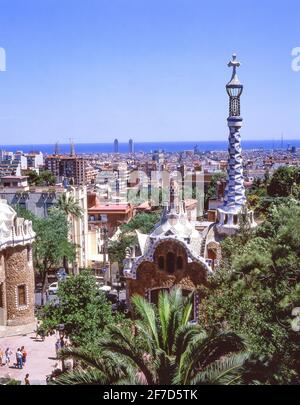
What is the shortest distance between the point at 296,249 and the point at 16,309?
49.4ft

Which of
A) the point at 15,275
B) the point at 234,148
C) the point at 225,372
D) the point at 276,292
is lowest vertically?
the point at 15,275

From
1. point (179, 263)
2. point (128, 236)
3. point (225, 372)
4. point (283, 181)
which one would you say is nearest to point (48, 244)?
point (128, 236)

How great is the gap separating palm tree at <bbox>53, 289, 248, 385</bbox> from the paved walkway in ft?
18.7

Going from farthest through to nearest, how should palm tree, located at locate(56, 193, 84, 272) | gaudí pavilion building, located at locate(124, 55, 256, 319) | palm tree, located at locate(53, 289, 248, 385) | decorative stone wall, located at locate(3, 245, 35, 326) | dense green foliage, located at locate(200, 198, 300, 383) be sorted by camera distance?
palm tree, located at locate(56, 193, 84, 272), decorative stone wall, located at locate(3, 245, 35, 326), gaudí pavilion building, located at locate(124, 55, 256, 319), dense green foliage, located at locate(200, 198, 300, 383), palm tree, located at locate(53, 289, 248, 385)

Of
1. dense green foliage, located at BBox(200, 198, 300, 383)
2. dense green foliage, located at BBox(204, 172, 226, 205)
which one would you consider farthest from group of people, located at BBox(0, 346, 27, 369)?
dense green foliage, located at BBox(204, 172, 226, 205)

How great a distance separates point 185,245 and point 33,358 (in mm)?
6208

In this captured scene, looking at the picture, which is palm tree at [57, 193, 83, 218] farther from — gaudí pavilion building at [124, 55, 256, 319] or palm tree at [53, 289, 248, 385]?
palm tree at [53, 289, 248, 385]

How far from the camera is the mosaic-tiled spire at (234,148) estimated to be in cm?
2119

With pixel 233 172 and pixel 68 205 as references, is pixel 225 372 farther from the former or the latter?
pixel 68 205

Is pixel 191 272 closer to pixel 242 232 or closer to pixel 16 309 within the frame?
pixel 242 232

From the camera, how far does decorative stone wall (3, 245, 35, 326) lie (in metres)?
22.4

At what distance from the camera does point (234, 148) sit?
21609 millimetres

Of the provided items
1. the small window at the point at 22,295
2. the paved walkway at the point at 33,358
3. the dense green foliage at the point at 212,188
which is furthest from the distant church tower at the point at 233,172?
the dense green foliage at the point at 212,188

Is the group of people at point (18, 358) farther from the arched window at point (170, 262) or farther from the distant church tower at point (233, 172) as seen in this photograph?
the distant church tower at point (233, 172)
